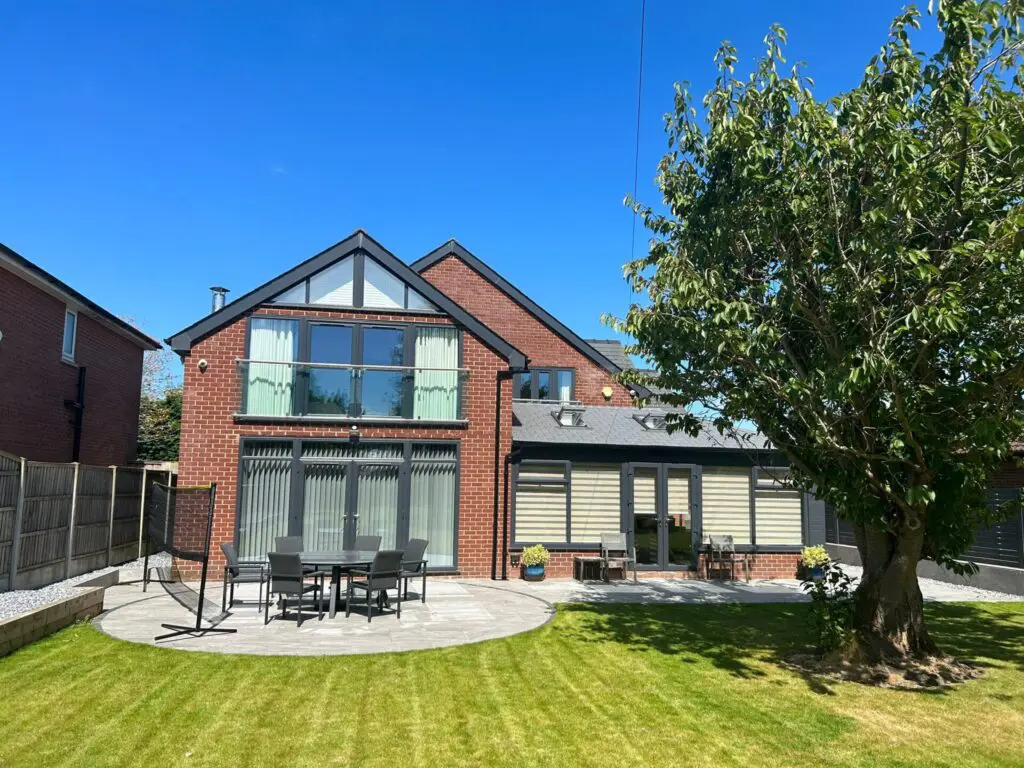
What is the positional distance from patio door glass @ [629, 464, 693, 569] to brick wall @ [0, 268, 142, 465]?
1358 centimetres

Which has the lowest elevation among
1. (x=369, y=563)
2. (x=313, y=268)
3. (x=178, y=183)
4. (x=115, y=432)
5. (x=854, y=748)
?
(x=854, y=748)

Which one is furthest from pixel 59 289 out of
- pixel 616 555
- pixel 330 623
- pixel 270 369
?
pixel 616 555

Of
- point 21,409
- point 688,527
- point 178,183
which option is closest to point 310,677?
point 688,527

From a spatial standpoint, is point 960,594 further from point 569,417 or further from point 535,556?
point 569,417

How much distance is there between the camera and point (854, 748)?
5.54 meters

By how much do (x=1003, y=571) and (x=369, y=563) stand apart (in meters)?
13.0

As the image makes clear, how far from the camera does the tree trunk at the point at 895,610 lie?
7.96m

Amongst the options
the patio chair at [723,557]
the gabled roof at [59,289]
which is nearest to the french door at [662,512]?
the patio chair at [723,557]

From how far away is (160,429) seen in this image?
31.4 meters

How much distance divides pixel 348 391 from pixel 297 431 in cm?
130

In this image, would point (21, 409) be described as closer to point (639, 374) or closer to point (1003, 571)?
point (639, 374)

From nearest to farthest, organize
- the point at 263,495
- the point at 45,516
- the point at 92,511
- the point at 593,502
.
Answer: the point at 45,516
the point at 92,511
the point at 263,495
the point at 593,502

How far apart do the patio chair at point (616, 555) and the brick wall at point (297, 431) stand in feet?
8.16

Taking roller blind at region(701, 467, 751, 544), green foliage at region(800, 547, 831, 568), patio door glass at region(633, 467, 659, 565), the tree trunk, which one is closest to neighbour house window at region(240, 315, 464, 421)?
patio door glass at region(633, 467, 659, 565)
